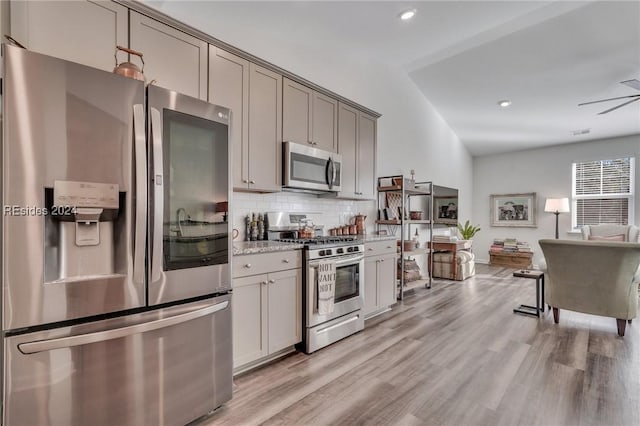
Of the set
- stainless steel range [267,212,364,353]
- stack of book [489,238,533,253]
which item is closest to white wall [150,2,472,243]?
stainless steel range [267,212,364,353]

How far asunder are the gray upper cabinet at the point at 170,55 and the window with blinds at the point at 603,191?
786 centimetres

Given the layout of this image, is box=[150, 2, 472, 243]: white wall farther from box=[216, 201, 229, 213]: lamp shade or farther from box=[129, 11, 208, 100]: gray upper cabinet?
box=[216, 201, 229, 213]: lamp shade

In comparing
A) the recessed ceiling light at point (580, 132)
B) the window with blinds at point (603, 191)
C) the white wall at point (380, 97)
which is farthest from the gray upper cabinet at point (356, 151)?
the window with blinds at point (603, 191)

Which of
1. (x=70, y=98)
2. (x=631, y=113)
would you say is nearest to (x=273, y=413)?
(x=70, y=98)

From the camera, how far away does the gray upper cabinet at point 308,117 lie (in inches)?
115

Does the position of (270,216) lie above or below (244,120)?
below

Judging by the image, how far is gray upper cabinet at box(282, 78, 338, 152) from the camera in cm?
293

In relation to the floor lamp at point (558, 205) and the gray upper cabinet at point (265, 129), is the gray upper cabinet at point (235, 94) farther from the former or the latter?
the floor lamp at point (558, 205)

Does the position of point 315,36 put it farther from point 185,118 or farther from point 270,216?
point 185,118

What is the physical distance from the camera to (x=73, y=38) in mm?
1728

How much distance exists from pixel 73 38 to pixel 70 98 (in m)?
0.72

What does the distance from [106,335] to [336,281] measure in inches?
73.7

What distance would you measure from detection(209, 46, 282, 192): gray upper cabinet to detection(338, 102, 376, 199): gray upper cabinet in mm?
963

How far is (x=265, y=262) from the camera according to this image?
92.0 inches
